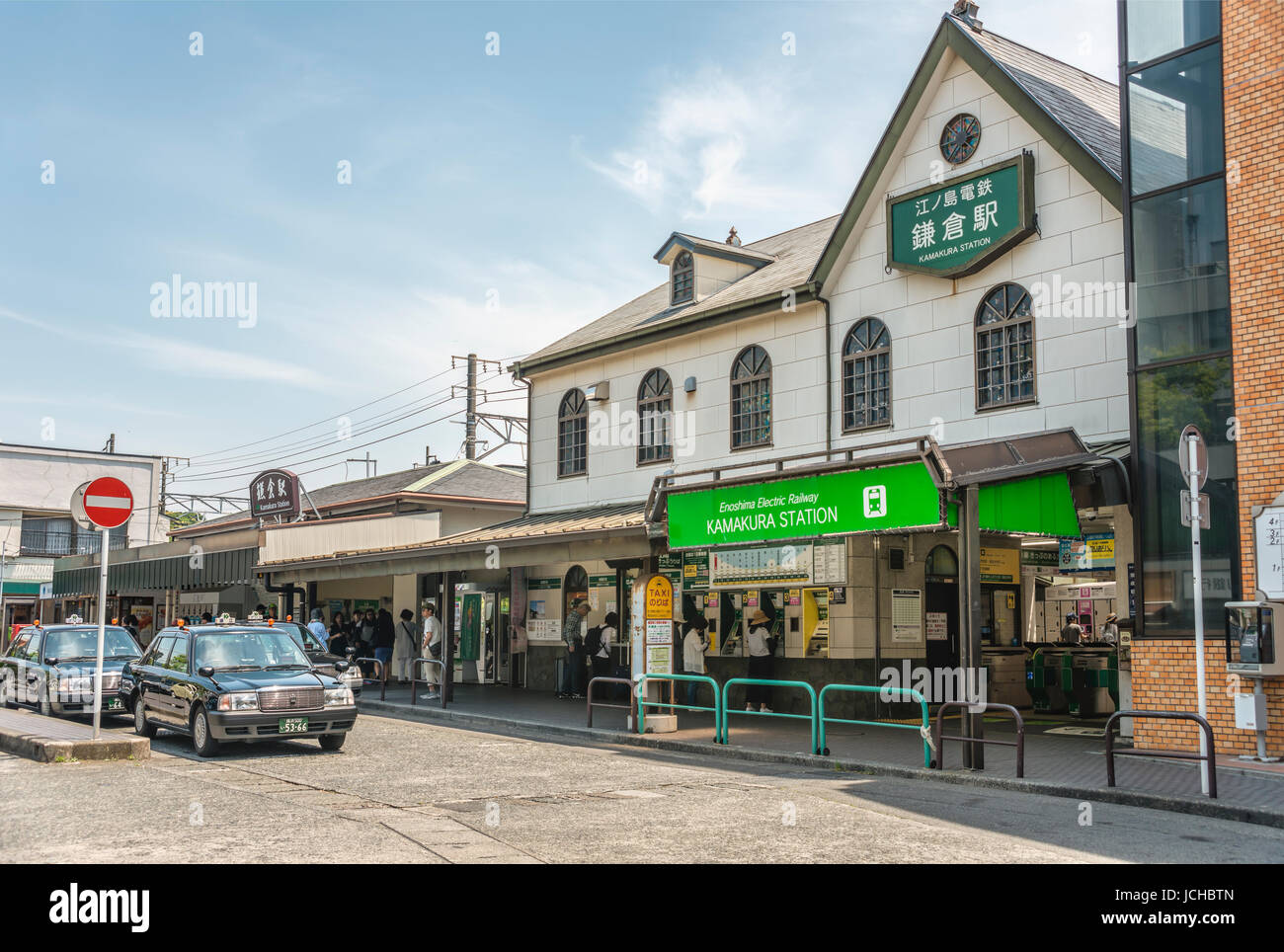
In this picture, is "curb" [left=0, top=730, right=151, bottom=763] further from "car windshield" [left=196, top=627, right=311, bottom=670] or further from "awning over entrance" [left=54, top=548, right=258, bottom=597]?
"awning over entrance" [left=54, top=548, right=258, bottom=597]

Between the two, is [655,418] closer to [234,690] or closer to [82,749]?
[234,690]

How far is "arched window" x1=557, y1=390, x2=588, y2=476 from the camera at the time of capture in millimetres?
24734

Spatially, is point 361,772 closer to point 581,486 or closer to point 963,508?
point 963,508

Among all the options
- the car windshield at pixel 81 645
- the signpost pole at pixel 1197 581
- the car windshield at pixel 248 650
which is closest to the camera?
the signpost pole at pixel 1197 581

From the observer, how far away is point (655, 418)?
22.9 meters

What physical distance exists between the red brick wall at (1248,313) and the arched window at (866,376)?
5.88m

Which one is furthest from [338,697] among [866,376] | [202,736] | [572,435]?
[572,435]

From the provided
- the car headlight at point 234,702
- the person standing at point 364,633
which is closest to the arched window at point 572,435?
the person standing at point 364,633

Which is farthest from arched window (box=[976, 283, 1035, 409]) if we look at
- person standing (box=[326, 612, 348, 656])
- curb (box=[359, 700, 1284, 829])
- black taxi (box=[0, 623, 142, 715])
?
person standing (box=[326, 612, 348, 656])

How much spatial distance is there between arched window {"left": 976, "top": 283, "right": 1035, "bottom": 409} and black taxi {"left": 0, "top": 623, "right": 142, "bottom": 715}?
44.1 feet

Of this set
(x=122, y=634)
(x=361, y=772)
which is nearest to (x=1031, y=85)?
(x=361, y=772)

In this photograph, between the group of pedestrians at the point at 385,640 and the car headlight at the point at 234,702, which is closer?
the car headlight at the point at 234,702

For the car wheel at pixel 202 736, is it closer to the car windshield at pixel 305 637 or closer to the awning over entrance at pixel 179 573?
the car windshield at pixel 305 637

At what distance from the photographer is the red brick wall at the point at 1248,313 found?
1280cm
